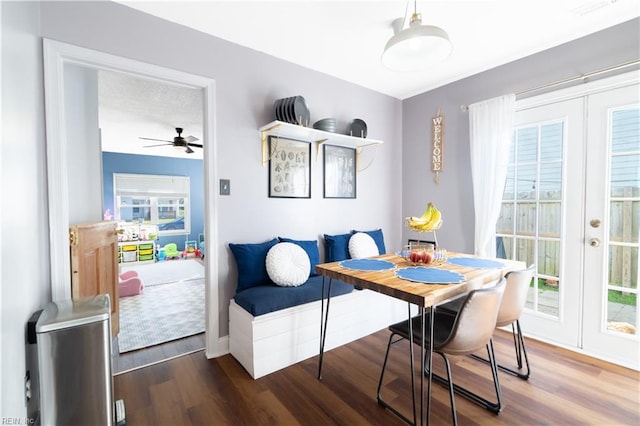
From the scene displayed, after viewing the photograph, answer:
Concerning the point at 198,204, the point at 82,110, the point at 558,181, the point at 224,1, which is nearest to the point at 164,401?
the point at 82,110

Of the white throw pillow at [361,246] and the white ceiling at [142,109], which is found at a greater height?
the white ceiling at [142,109]

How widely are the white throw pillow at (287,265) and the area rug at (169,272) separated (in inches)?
119

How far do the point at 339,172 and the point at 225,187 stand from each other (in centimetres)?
129

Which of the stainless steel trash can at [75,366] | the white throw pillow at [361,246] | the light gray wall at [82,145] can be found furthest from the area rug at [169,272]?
the stainless steel trash can at [75,366]

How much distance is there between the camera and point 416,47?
1.61m

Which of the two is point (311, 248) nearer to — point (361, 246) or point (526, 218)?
point (361, 246)

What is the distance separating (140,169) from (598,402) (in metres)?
A: 8.25

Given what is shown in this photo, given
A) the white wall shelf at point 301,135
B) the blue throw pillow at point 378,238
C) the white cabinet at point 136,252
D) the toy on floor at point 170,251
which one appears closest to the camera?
the white wall shelf at point 301,135

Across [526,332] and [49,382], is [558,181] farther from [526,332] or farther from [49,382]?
[49,382]

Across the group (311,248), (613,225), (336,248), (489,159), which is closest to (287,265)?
(311,248)

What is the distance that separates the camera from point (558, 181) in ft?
8.03

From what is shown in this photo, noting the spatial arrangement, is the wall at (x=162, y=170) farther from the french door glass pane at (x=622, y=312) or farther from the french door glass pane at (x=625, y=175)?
the french door glass pane at (x=622, y=312)

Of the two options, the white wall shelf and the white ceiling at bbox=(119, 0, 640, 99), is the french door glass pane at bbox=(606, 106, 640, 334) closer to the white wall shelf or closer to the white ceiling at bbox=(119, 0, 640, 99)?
the white ceiling at bbox=(119, 0, 640, 99)

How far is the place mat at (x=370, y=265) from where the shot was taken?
1.77 meters
